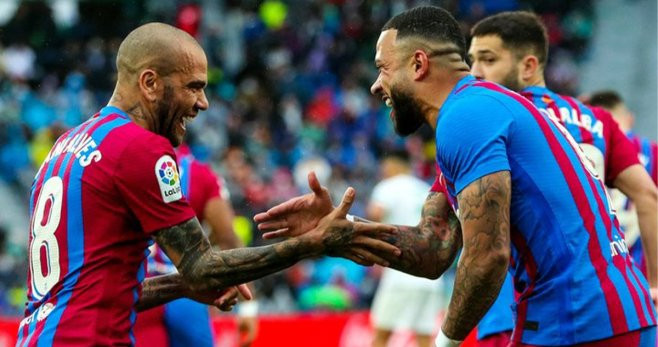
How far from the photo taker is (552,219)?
4.40 m

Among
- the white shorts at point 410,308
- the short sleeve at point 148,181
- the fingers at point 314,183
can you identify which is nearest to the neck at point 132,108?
the short sleeve at point 148,181

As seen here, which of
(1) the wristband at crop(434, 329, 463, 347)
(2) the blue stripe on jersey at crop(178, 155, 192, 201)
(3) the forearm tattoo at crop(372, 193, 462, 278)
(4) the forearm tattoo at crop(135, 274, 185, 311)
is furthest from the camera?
(2) the blue stripe on jersey at crop(178, 155, 192, 201)

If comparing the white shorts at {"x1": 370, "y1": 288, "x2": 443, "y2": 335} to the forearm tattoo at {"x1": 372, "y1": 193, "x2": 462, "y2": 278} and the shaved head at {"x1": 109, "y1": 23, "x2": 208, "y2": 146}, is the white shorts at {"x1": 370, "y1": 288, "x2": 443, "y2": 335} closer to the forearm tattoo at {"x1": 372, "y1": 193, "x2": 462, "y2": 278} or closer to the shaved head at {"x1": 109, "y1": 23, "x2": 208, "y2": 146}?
the forearm tattoo at {"x1": 372, "y1": 193, "x2": 462, "y2": 278}

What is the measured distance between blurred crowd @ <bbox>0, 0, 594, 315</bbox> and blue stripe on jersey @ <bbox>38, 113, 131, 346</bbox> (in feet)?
32.9

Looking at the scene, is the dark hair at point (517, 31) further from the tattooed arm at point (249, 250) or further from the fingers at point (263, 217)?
the fingers at point (263, 217)

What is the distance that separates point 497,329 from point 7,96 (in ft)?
41.9

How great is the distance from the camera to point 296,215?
490cm

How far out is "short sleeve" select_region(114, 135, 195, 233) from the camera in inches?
171

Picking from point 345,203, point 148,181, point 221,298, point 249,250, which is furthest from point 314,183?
point 148,181

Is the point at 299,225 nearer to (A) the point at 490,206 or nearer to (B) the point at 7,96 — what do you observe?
(A) the point at 490,206

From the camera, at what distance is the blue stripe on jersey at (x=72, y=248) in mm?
4344

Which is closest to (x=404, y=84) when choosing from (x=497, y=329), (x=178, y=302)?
(x=497, y=329)

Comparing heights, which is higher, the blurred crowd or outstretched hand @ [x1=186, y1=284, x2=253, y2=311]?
outstretched hand @ [x1=186, y1=284, x2=253, y2=311]

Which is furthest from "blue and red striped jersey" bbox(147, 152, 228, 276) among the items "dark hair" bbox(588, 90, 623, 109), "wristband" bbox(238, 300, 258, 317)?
"dark hair" bbox(588, 90, 623, 109)
